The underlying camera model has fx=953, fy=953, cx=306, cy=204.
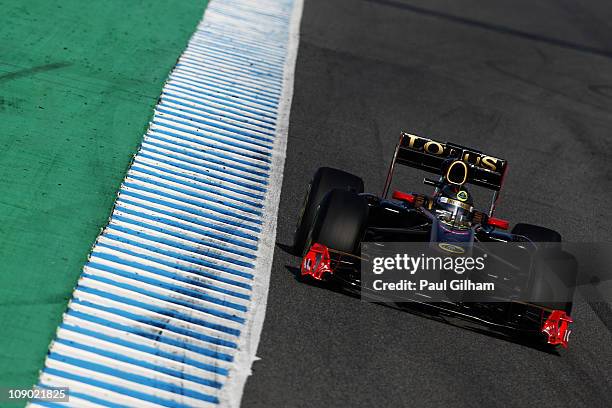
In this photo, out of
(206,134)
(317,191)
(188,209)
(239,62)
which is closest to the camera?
(317,191)

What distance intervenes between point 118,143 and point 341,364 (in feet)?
15.8

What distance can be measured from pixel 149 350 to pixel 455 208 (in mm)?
3658

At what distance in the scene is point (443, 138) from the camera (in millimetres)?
14906

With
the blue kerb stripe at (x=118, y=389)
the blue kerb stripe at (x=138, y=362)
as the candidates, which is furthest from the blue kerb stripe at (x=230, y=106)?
the blue kerb stripe at (x=118, y=389)

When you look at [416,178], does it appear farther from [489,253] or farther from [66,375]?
[66,375]

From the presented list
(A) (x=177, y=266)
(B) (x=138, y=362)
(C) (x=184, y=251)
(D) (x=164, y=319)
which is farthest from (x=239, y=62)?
(B) (x=138, y=362)

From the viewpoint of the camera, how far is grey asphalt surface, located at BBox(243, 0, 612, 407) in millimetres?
7672

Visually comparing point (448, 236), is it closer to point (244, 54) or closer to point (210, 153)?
point (210, 153)

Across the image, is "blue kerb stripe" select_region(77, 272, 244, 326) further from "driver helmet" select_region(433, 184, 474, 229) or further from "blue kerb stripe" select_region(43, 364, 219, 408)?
"driver helmet" select_region(433, 184, 474, 229)

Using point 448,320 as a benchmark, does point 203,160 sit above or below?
above

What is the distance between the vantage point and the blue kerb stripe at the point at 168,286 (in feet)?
27.2

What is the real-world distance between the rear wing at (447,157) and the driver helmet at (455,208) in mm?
Answer: 614

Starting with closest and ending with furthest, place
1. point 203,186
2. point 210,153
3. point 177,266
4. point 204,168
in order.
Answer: point 177,266 < point 203,186 < point 204,168 < point 210,153

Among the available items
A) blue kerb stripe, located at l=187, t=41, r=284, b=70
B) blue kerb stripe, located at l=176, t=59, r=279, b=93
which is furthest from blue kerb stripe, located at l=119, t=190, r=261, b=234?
blue kerb stripe, located at l=187, t=41, r=284, b=70
